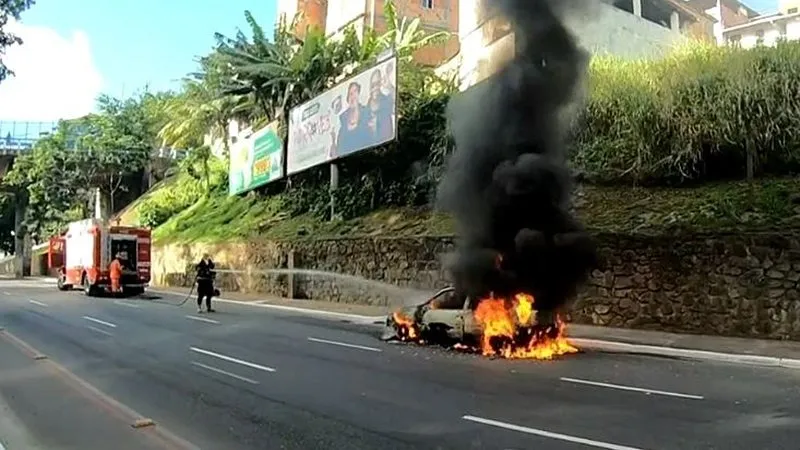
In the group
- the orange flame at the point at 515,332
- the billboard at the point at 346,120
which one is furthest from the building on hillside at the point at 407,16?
the orange flame at the point at 515,332

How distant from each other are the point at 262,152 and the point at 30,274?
39335 millimetres

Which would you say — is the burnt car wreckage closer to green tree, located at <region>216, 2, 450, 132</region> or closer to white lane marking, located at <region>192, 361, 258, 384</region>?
white lane marking, located at <region>192, 361, 258, 384</region>

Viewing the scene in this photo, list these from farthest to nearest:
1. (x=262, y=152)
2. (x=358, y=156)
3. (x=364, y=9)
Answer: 1. (x=364, y=9)
2. (x=262, y=152)
3. (x=358, y=156)

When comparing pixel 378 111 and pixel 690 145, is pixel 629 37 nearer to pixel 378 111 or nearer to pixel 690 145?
pixel 378 111

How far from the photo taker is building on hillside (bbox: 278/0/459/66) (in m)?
41.5

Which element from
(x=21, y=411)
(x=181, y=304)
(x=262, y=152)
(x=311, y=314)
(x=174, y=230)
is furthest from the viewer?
(x=174, y=230)

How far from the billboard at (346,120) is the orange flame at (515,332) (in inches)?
446

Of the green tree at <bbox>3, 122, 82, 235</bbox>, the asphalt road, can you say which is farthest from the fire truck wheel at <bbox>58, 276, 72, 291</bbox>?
the asphalt road

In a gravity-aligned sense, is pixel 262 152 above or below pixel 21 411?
above

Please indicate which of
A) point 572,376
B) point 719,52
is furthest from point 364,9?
A: point 572,376

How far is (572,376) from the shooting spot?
386 inches

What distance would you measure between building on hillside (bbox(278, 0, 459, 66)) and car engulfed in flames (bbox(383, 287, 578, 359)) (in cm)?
2836

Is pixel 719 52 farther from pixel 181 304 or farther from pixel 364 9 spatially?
pixel 364 9

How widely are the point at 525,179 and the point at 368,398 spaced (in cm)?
594
